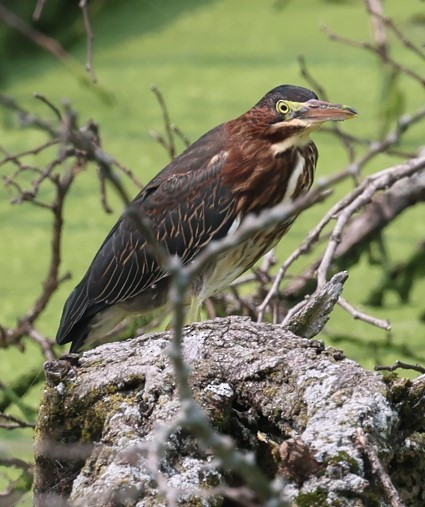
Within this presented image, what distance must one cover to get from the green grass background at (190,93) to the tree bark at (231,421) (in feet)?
5.63

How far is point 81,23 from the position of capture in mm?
6473

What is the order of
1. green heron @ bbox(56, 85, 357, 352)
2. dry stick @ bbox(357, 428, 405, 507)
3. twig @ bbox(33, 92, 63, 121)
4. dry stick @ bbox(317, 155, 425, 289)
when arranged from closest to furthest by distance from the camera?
dry stick @ bbox(357, 428, 405, 507), dry stick @ bbox(317, 155, 425, 289), twig @ bbox(33, 92, 63, 121), green heron @ bbox(56, 85, 357, 352)

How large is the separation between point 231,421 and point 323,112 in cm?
128

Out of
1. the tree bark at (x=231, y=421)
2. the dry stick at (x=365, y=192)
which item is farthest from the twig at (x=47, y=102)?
the tree bark at (x=231, y=421)

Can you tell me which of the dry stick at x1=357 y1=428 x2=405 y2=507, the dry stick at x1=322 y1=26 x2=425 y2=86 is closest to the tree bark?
the dry stick at x1=357 y1=428 x2=405 y2=507

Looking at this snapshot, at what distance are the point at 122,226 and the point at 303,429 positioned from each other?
1.59m

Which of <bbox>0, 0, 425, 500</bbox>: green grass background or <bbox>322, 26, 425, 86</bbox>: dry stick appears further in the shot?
<bbox>0, 0, 425, 500</bbox>: green grass background

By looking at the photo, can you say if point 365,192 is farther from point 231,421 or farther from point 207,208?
point 231,421

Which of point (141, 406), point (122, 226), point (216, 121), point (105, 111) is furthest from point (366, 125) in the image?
point (141, 406)

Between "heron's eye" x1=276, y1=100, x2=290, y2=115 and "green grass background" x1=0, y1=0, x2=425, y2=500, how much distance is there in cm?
78

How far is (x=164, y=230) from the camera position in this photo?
3.32 m

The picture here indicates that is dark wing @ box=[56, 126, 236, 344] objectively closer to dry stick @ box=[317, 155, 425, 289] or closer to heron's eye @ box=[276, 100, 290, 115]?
heron's eye @ box=[276, 100, 290, 115]

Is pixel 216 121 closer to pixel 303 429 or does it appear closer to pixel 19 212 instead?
pixel 19 212

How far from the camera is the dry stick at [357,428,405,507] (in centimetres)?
172
